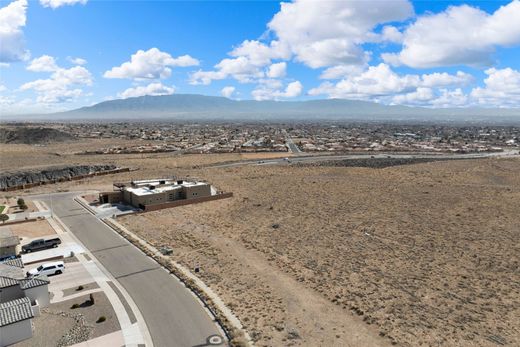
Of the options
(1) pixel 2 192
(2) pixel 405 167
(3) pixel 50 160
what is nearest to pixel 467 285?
(2) pixel 405 167

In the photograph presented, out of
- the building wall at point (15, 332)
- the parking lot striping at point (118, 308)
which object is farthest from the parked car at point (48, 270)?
the building wall at point (15, 332)

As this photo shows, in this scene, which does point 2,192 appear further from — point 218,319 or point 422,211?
point 422,211

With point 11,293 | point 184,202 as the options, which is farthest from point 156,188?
point 11,293

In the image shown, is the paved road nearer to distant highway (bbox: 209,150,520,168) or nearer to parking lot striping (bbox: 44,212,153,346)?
parking lot striping (bbox: 44,212,153,346)

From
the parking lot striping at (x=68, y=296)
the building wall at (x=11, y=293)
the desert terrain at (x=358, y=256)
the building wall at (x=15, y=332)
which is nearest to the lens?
the building wall at (x=15, y=332)

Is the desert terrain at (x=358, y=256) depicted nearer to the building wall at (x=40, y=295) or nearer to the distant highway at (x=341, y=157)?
the building wall at (x=40, y=295)

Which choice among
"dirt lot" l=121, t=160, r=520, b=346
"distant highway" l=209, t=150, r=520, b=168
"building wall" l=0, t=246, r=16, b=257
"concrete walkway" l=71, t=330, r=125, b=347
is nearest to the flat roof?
"dirt lot" l=121, t=160, r=520, b=346

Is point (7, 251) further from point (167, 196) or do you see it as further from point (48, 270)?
point (167, 196)
